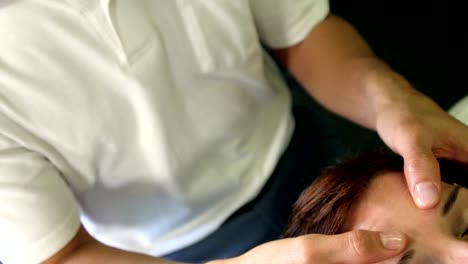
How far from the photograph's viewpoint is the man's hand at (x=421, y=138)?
658mm

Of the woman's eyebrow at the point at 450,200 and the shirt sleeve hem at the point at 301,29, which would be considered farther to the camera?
the shirt sleeve hem at the point at 301,29

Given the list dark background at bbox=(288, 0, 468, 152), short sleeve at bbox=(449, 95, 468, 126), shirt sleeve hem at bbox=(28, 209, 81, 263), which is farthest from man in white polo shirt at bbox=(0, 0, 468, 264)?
dark background at bbox=(288, 0, 468, 152)

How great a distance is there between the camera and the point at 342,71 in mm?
871

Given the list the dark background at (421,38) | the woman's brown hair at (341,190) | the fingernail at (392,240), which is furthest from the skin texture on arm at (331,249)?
the dark background at (421,38)

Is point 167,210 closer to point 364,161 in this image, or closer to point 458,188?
point 364,161

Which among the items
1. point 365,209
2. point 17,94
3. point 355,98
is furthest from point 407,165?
point 17,94

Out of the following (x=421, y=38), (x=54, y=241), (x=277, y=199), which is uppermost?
(x=54, y=241)

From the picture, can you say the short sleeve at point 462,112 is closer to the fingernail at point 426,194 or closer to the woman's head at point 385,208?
the woman's head at point 385,208

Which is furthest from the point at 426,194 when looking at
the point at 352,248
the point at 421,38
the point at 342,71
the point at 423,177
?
the point at 421,38

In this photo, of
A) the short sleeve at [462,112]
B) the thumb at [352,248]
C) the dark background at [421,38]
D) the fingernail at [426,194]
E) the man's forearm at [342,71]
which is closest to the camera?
the thumb at [352,248]

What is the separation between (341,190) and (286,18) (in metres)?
Answer: 0.27

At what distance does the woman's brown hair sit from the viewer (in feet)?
2.35

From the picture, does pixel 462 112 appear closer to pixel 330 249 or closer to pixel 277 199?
pixel 277 199

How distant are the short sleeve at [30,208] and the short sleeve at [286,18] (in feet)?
1.14
